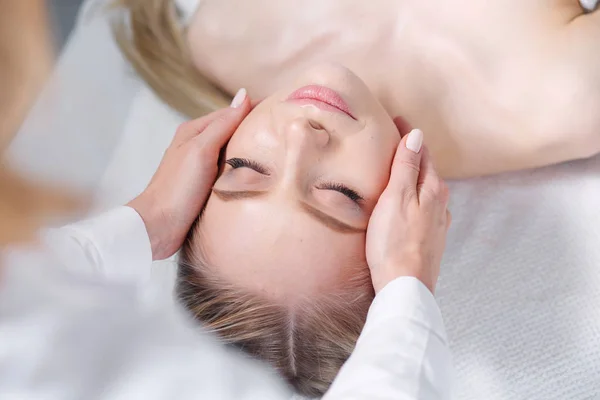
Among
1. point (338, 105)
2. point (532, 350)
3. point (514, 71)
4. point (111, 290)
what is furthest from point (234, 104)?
point (532, 350)

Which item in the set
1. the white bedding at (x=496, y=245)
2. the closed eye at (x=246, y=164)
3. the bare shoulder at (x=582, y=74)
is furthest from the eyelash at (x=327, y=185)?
the bare shoulder at (x=582, y=74)

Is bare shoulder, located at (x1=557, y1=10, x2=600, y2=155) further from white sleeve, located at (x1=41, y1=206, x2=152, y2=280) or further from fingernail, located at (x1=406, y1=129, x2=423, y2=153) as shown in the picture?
white sleeve, located at (x1=41, y1=206, x2=152, y2=280)

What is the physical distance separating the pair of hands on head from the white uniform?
0.03m

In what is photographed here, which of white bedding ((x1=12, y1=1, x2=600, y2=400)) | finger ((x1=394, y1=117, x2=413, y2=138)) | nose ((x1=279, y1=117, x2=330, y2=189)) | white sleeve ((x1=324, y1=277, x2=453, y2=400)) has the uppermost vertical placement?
nose ((x1=279, y1=117, x2=330, y2=189))

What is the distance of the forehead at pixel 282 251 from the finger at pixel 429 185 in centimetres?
10

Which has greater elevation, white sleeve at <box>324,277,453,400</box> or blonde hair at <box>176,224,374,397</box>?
white sleeve at <box>324,277,453,400</box>

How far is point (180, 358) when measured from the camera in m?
0.84

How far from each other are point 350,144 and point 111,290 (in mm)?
372

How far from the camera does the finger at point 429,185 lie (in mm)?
796

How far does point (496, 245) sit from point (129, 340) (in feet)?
1.95

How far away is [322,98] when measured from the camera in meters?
0.82

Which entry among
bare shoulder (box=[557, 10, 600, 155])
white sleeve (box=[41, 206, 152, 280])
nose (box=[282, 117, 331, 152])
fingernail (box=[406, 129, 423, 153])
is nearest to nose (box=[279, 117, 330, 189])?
nose (box=[282, 117, 331, 152])

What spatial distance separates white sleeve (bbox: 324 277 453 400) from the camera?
64 centimetres

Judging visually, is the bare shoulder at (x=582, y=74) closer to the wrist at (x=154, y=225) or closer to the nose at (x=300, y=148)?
the nose at (x=300, y=148)
